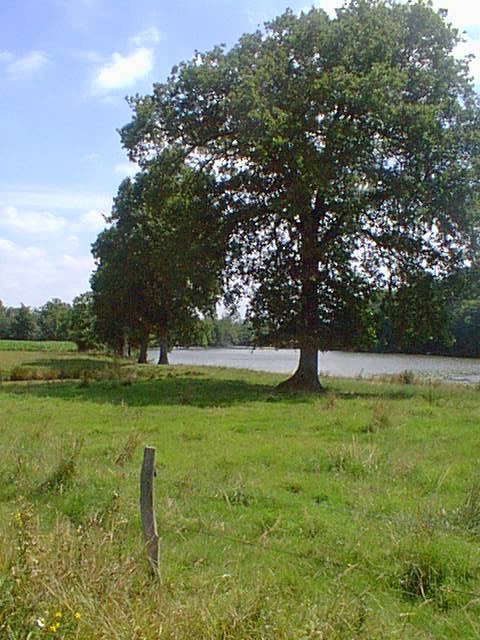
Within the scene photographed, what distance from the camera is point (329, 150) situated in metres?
20.9

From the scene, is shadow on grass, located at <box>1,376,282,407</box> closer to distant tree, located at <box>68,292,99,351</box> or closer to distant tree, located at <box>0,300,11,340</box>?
distant tree, located at <box>68,292,99,351</box>

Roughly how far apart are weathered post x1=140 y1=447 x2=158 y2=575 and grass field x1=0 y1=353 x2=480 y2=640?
0.10 meters

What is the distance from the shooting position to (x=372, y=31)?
73.8 feet

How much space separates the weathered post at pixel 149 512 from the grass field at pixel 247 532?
101 mm

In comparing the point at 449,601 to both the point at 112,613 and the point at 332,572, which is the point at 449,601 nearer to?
the point at 332,572

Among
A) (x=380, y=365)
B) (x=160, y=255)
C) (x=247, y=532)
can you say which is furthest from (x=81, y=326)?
(x=247, y=532)

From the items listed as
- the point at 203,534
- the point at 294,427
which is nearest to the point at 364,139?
the point at 294,427

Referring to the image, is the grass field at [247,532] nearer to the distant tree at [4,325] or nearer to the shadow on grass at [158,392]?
the shadow on grass at [158,392]

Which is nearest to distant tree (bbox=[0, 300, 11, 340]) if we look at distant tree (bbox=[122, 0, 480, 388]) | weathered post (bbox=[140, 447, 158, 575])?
distant tree (bbox=[122, 0, 480, 388])

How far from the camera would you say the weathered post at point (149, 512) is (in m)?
4.99

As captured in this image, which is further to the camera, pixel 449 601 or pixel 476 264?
pixel 476 264

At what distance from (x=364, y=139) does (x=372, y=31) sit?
181 inches

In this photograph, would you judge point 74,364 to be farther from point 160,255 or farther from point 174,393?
point 174,393

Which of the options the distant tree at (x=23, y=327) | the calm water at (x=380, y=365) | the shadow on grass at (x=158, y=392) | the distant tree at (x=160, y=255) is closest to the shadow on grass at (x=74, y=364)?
the distant tree at (x=160, y=255)
